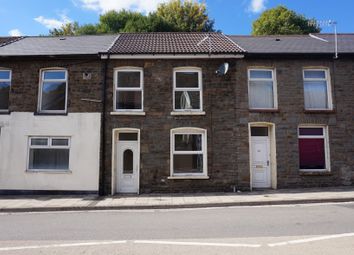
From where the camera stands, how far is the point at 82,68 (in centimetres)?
1449

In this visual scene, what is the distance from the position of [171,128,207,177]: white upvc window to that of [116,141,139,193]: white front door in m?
1.58

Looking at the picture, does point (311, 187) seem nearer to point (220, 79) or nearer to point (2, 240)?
point (220, 79)

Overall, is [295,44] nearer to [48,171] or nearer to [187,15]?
[48,171]

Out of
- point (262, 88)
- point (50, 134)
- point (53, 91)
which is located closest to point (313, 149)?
point (262, 88)

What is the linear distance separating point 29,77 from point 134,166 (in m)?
6.00

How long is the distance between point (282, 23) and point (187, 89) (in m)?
25.6

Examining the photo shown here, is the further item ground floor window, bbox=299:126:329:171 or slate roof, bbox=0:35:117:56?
slate roof, bbox=0:35:117:56

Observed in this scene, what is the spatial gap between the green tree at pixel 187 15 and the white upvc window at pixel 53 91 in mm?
22980

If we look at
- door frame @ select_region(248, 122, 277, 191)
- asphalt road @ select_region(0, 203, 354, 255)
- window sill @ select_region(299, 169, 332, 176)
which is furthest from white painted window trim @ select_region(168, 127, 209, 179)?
window sill @ select_region(299, 169, 332, 176)

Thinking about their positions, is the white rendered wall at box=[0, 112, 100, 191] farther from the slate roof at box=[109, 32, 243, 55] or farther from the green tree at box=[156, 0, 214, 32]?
the green tree at box=[156, 0, 214, 32]

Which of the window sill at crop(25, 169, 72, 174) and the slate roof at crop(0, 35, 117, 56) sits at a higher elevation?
the slate roof at crop(0, 35, 117, 56)

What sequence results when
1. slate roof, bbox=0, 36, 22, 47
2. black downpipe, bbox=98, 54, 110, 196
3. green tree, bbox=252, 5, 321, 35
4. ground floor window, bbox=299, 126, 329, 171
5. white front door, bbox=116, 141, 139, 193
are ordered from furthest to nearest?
green tree, bbox=252, 5, 321, 35
slate roof, bbox=0, 36, 22, 47
ground floor window, bbox=299, 126, 329, 171
white front door, bbox=116, 141, 139, 193
black downpipe, bbox=98, 54, 110, 196

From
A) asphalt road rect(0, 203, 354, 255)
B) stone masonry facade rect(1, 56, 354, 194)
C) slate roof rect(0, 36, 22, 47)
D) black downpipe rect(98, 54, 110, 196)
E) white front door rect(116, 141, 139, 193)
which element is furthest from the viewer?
slate roof rect(0, 36, 22, 47)

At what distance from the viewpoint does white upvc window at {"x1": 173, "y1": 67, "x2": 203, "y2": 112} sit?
14.4m
